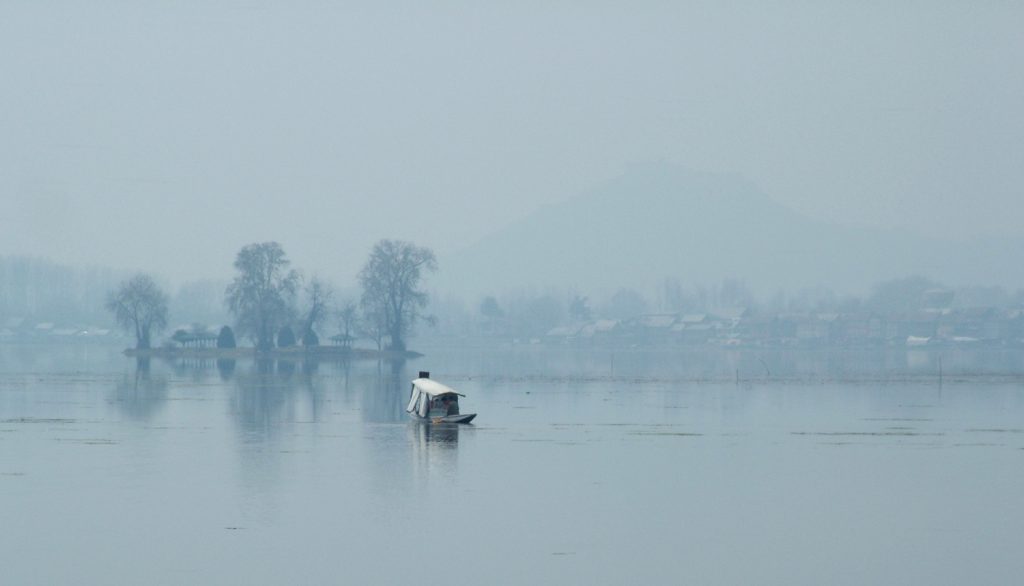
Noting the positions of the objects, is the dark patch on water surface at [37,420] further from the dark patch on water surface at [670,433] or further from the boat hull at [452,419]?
the dark patch on water surface at [670,433]

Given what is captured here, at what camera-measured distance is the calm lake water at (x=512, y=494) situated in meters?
31.0

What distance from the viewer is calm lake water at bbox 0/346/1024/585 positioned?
102 feet

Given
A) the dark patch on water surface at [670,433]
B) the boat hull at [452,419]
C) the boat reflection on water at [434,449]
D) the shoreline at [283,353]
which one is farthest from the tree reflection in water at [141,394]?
the shoreline at [283,353]

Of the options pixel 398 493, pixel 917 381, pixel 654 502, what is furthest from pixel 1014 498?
pixel 917 381

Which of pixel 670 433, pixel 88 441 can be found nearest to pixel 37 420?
pixel 88 441

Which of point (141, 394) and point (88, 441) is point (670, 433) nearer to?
point (88, 441)

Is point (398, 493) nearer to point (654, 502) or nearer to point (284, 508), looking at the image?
point (284, 508)

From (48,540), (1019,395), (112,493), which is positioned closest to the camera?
(48,540)

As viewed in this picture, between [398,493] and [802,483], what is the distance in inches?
504

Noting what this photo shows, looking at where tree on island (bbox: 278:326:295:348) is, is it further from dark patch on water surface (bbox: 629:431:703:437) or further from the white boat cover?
dark patch on water surface (bbox: 629:431:703:437)

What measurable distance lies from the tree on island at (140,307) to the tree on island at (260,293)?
16.3 metres

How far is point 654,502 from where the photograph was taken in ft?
132

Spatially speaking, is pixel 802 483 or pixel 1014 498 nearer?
pixel 1014 498

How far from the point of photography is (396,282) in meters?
169
